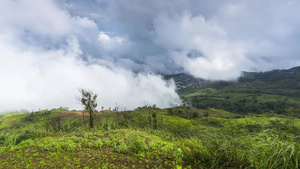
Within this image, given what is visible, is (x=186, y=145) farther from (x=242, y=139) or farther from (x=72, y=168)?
(x=72, y=168)

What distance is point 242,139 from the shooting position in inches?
236

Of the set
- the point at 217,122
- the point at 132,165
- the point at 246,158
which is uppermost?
the point at 246,158

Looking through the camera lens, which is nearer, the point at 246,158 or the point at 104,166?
the point at 246,158

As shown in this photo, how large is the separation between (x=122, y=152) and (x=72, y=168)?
2.19 metres

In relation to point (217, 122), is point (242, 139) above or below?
above

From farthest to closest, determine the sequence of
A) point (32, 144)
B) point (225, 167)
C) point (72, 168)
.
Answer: point (32, 144)
point (72, 168)
point (225, 167)

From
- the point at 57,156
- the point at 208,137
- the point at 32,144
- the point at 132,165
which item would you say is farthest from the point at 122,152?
the point at 32,144

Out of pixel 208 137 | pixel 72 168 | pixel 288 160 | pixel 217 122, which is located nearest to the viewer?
pixel 288 160

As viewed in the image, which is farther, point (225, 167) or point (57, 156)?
point (57, 156)

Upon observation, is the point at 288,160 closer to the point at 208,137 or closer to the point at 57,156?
the point at 208,137

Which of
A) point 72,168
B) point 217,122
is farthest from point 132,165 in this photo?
point 217,122

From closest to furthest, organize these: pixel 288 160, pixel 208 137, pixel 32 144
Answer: pixel 288 160
pixel 208 137
pixel 32 144

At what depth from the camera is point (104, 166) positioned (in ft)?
18.8

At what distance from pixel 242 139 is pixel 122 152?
5.21 m
